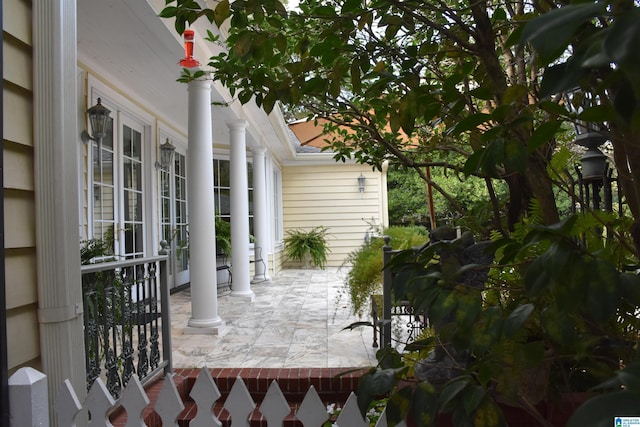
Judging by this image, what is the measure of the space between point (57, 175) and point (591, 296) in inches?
65.4

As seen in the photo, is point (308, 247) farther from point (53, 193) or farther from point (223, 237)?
point (53, 193)

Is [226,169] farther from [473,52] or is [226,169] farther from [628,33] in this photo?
[628,33]

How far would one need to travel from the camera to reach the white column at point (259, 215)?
26.4 feet

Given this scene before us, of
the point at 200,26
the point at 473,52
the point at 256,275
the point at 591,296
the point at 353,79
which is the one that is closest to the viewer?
the point at 591,296

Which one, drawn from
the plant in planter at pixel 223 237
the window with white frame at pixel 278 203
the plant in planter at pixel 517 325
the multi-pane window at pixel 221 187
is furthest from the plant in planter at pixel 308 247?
the plant in planter at pixel 517 325

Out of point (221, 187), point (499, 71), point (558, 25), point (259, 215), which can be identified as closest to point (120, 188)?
point (259, 215)

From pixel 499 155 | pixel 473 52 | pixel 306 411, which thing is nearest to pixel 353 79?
pixel 473 52

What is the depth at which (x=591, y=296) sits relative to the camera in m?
0.50

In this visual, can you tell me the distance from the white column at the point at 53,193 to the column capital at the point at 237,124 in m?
4.60

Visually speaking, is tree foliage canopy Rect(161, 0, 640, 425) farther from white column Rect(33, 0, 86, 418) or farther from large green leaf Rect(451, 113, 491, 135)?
white column Rect(33, 0, 86, 418)

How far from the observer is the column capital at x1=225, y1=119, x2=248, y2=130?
6.24m

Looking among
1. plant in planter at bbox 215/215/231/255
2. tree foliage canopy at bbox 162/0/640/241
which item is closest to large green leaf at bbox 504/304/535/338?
tree foliage canopy at bbox 162/0/640/241

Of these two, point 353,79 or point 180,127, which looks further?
point 180,127

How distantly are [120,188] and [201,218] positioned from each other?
4.51 ft
